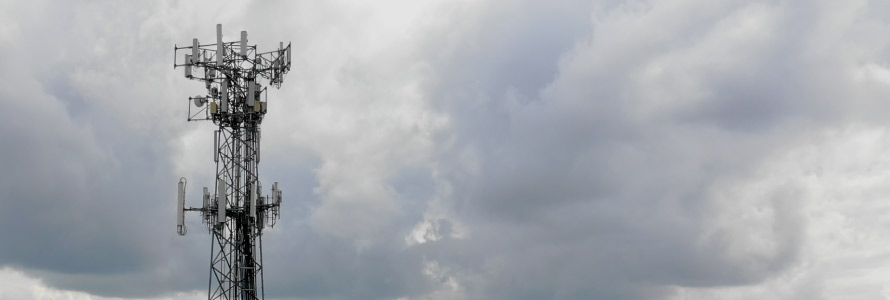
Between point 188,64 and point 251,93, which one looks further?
point 188,64

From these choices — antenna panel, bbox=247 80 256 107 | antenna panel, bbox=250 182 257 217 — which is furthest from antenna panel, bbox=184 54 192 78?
antenna panel, bbox=250 182 257 217

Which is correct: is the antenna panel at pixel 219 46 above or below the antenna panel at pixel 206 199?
above

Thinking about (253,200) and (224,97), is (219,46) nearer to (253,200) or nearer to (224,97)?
(224,97)

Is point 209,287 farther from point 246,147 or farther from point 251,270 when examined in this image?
point 246,147

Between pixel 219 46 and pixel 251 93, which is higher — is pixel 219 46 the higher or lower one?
the higher one

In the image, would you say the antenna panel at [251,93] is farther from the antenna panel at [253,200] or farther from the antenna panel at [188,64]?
the antenna panel at [253,200]

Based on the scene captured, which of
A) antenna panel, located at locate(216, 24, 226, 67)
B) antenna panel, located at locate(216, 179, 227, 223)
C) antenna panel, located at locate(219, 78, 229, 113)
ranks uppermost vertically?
antenna panel, located at locate(216, 24, 226, 67)

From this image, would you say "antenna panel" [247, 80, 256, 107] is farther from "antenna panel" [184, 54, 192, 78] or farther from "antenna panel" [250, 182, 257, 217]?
"antenna panel" [250, 182, 257, 217]

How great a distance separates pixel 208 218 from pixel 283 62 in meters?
12.3

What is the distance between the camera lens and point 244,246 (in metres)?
110

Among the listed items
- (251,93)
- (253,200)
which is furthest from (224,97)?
(253,200)

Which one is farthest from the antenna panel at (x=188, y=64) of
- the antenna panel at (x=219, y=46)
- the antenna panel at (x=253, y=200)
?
the antenna panel at (x=253, y=200)

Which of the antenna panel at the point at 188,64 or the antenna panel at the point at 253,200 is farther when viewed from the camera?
the antenna panel at the point at 188,64

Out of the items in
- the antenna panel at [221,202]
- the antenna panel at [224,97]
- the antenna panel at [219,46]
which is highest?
the antenna panel at [219,46]
